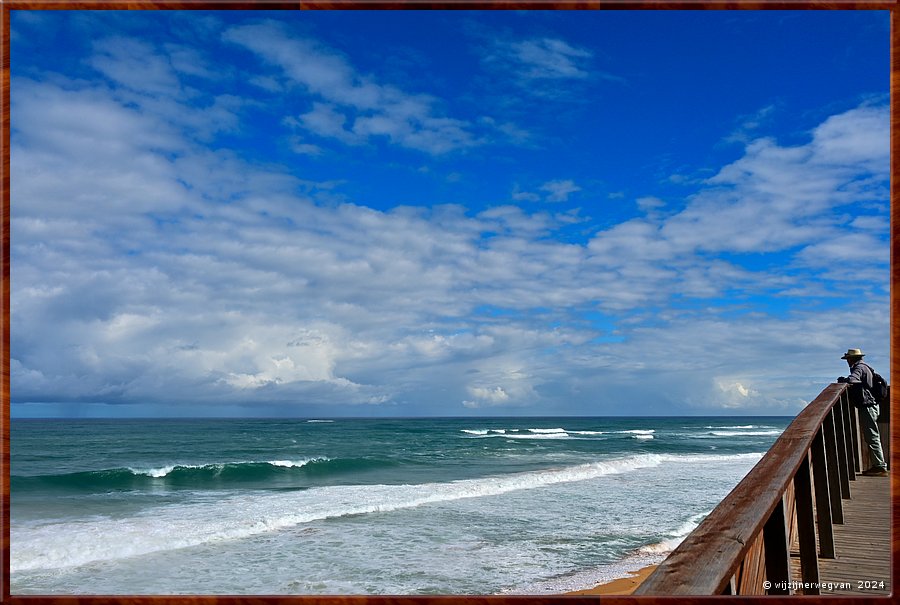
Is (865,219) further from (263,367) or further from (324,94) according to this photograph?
(263,367)

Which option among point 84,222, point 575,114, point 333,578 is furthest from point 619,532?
point 84,222

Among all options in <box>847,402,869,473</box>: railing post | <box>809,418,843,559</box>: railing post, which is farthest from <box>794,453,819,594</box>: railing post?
<box>847,402,869,473</box>: railing post

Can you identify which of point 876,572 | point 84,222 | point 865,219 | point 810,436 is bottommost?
point 876,572

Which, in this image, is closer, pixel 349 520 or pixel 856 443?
pixel 856 443

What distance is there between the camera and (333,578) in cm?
742

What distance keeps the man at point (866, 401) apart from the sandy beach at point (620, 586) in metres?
2.35

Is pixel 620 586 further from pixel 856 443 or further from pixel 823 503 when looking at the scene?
pixel 823 503

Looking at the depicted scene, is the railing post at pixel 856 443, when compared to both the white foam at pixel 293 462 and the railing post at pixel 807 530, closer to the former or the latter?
the railing post at pixel 807 530

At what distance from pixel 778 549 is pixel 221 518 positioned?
12.3 m

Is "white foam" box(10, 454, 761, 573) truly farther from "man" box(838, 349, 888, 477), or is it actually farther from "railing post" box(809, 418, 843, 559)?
"railing post" box(809, 418, 843, 559)

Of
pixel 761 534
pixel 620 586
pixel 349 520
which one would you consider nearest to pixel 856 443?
pixel 620 586

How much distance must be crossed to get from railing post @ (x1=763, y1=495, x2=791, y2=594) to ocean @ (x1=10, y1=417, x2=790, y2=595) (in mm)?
5396

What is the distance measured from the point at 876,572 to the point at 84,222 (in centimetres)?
3590

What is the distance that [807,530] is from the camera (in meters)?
2.25
